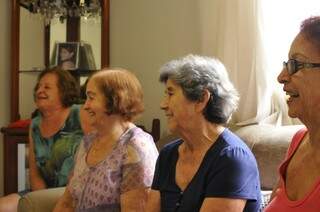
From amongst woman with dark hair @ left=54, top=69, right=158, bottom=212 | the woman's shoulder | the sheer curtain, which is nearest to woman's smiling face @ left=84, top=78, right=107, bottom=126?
woman with dark hair @ left=54, top=69, right=158, bottom=212

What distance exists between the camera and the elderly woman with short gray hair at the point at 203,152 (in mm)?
1612

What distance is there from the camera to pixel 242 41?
2.76m

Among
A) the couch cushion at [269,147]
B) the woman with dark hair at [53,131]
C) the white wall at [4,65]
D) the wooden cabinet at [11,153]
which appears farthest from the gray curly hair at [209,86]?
the white wall at [4,65]

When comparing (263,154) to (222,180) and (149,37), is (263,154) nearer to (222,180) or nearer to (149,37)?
(222,180)

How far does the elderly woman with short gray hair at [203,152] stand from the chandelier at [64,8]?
1772mm

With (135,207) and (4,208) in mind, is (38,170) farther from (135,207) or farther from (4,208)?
(135,207)

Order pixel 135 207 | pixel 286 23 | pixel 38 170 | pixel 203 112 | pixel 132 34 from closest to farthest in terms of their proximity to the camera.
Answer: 1. pixel 203 112
2. pixel 135 207
3. pixel 286 23
4. pixel 38 170
5. pixel 132 34

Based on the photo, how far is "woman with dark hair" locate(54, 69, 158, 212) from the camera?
200 centimetres

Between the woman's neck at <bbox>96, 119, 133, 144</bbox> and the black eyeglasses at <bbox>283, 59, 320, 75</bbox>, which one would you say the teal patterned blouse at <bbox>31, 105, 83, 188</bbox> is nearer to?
the woman's neck at <bbox>96, 119, 133, 144</bbox>

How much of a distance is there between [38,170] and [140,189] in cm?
104

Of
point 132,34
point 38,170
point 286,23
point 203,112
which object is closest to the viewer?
point 203,112

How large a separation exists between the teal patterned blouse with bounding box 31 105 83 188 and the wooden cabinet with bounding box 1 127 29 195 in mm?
399

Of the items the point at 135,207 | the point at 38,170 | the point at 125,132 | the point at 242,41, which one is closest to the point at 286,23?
the point at 242,41

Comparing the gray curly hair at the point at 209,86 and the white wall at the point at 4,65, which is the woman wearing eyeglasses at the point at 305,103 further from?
the white wall at the point at 4,65
